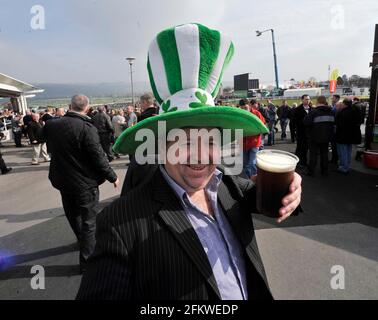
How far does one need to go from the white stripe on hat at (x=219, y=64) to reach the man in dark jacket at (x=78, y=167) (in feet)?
6.68

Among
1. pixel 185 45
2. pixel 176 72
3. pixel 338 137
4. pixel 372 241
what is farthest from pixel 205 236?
pixel 338 137

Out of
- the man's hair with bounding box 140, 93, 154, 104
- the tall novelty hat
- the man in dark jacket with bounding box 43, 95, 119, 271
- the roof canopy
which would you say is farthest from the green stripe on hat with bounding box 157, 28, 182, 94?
the roof canopy

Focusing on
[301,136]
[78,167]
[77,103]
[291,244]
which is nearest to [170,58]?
[78,167]

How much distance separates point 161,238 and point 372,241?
3541 millimetres

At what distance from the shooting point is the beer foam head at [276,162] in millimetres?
1205

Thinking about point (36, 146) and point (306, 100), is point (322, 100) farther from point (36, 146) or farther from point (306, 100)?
point (36, 146)

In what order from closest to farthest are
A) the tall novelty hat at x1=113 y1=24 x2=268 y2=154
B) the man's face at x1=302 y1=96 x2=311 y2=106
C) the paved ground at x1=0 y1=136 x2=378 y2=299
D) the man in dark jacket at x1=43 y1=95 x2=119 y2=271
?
the tall novelty hat at x1=113 y1=24 x2=268 y2=154 < the paved ground at x1=0 y1=136 x2=378 y2=299 < the man in dark jacket at x1=43 y1=95 x2=119 y2=271 < the man's face at x1=302 y1=96 x2=311 y2=106

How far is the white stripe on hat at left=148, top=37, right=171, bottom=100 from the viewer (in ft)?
4.16

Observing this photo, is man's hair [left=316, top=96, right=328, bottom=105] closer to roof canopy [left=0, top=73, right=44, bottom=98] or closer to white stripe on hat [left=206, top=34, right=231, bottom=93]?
white stripe on hat [left=206, top=34, right=231, bottom=93]

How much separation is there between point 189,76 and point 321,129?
5988 millimetres

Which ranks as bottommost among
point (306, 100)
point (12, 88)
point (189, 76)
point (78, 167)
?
point (78, 167)

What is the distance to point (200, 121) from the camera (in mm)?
1146
